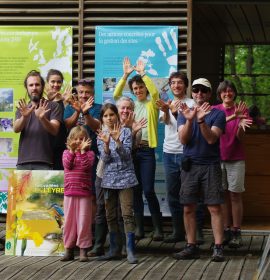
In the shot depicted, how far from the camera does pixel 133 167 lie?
27.7 ft

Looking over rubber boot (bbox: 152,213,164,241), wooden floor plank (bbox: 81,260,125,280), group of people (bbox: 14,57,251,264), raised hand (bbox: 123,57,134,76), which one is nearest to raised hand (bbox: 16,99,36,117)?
group of people (bbox: 14,57,251,264)

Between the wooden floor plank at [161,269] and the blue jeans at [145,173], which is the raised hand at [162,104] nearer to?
the blue jeans at [145,173]

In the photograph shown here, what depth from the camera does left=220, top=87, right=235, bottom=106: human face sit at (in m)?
8.90

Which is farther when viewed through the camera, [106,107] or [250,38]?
[250,38]

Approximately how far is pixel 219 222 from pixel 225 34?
236 inches

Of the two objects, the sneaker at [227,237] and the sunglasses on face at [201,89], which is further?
the sneaker at [227,237]

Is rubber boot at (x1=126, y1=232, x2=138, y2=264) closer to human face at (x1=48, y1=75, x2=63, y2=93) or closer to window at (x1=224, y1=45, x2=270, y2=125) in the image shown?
human face at (x1=48, y1=75, x2=63, y2=93)

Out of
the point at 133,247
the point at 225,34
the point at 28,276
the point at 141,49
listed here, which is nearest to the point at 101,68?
the point at 141,49

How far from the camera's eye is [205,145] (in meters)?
8.28

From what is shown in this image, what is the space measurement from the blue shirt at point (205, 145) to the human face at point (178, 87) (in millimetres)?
661

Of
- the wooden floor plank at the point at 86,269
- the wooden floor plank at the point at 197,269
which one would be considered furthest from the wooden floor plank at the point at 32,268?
the wooden floor plank at the point at 197,269

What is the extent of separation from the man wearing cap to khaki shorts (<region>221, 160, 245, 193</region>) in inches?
24.1

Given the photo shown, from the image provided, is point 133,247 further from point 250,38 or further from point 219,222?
point 250,38

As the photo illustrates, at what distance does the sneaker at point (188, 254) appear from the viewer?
8.34 meters
